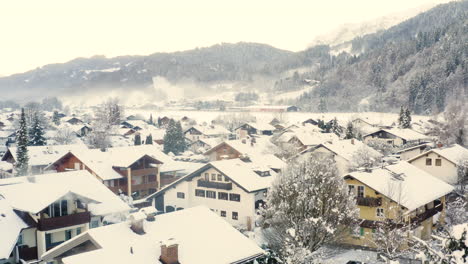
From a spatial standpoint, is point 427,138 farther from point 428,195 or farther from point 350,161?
point 428,195

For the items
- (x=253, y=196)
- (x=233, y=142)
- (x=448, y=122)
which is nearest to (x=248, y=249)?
(x=253, y=196)

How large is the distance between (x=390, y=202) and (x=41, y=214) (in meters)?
24.8

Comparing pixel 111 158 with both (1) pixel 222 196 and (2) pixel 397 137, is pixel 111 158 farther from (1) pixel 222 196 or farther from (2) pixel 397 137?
(2) pixel 397 137

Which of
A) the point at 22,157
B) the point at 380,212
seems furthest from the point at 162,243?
the point at 22,157

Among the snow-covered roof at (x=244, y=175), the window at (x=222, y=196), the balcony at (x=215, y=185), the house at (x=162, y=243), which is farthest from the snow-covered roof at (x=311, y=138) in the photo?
the house at (x=162, y=243)

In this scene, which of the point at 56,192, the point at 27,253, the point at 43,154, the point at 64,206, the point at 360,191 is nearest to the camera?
the point at 27,253

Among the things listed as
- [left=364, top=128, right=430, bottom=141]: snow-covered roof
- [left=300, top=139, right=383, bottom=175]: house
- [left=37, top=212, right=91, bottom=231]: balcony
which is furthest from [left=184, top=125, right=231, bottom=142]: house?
[left=37, top=212, right=91, bottom=231]: balcony

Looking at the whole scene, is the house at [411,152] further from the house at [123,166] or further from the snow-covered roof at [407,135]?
the house at [123,166]

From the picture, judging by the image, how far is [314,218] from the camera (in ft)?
98.5

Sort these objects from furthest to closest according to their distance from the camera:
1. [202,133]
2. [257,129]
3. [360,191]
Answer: [257,129] → [202,133] → [360,191]

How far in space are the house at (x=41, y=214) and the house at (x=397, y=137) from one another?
64461mm

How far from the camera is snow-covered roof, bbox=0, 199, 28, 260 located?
27.0 m

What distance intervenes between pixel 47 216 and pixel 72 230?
6.75ft

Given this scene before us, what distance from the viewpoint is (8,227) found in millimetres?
28875
